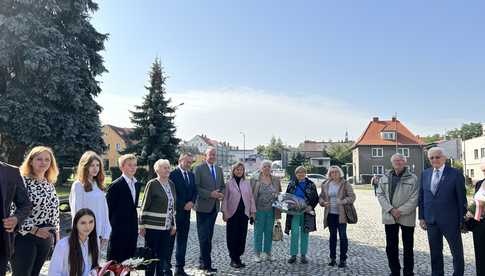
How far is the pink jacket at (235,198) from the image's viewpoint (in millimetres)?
7504

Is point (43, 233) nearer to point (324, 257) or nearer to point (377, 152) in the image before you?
point (324, 257)

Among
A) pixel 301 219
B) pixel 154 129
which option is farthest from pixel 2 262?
pixel 154 129

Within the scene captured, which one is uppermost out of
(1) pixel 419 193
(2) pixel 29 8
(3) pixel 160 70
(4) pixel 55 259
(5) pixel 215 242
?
(3) pixel 160 70

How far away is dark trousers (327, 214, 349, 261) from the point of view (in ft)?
24.6

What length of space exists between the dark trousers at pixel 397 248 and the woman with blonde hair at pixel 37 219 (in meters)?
5.04

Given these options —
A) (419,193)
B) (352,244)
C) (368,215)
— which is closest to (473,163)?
(368,215)

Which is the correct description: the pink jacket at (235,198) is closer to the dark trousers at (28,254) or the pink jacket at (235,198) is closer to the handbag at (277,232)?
the handbag at (277,232)

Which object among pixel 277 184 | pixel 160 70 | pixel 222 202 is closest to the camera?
pixel 222 202

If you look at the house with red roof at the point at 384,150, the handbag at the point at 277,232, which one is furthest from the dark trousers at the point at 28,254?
the house with red roof at the point at 384,150

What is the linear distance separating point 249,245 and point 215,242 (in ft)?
3.27

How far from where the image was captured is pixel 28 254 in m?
4.35

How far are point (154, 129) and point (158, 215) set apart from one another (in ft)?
79.6

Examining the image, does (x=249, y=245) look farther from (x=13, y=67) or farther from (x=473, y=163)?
(x=473, y=163)

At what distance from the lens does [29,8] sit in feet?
48.8
